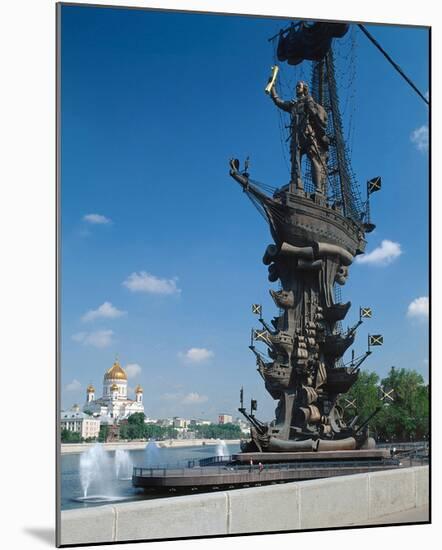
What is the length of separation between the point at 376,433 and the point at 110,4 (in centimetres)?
449

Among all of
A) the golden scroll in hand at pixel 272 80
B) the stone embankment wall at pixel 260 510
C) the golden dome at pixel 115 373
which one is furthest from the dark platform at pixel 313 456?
the golden scroll in hand at pixel 272 80

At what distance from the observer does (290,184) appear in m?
8.62

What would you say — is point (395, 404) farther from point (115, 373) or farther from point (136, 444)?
point (115, 373)

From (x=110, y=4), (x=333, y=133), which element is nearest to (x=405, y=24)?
(x=333, y=133)

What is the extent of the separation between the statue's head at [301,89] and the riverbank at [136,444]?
3284 millimetres

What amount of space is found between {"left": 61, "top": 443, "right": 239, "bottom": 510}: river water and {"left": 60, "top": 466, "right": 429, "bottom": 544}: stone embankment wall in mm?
305

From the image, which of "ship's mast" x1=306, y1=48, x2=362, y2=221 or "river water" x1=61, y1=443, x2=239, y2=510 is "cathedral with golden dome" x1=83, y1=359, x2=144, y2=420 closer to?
"river water" x1=61, y1=443, x2=239, y2=510

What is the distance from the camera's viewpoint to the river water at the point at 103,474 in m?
6.57

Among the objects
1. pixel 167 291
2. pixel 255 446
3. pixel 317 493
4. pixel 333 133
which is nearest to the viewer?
pixel 317 493

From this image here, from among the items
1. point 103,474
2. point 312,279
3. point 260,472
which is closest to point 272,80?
point 312,279

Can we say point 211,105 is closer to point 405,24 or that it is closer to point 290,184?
point 290,184

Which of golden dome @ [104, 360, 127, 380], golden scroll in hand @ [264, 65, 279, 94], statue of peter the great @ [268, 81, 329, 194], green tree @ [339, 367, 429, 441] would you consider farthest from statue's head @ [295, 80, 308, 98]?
golden dome @ [104, 360, 127, 380]

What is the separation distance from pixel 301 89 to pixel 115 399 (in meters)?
3.55

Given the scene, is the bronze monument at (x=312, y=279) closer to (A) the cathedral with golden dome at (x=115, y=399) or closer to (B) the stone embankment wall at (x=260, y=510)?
(B) the stone embankment wall at (x=260, y=510)
